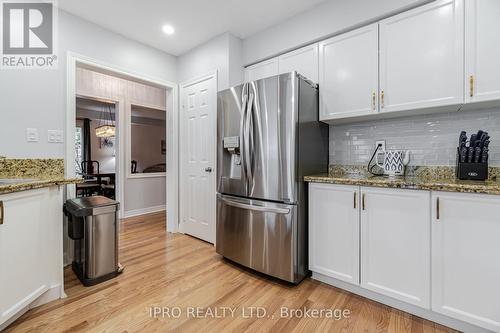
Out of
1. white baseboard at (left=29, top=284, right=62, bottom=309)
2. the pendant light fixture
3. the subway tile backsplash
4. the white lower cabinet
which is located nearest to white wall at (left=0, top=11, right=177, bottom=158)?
the white lower cabinet

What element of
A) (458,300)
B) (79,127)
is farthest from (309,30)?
(79,127)

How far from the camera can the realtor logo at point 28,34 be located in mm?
2096

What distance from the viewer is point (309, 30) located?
2404 millimetres

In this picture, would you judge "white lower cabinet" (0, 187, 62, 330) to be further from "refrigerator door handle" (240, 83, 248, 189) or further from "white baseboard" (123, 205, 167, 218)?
"white baseboard" (123, 205, 167, 218)

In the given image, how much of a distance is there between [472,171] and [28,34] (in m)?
3.86

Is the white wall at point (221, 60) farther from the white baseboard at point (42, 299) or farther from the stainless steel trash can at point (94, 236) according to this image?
the white baseboard at point (42, 299)

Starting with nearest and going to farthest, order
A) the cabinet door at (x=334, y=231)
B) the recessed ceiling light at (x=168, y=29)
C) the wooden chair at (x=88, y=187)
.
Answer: the cabinet door at (x=334, y=231) → the recessed ceiling light at (x=168, y=29) → the wooden chair at (x=88, y=187)

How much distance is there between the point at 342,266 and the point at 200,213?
6.24 ft

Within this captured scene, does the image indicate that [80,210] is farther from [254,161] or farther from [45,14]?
[45,14]

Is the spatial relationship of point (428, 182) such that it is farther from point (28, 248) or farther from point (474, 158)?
point (28, 248)

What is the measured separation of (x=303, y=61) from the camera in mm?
2471

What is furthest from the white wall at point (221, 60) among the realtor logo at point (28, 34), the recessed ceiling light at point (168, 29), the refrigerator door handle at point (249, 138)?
the realtor logo at point (28, 34)

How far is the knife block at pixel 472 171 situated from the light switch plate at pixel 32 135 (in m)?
3.51

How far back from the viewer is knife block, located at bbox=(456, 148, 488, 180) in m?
1.64
